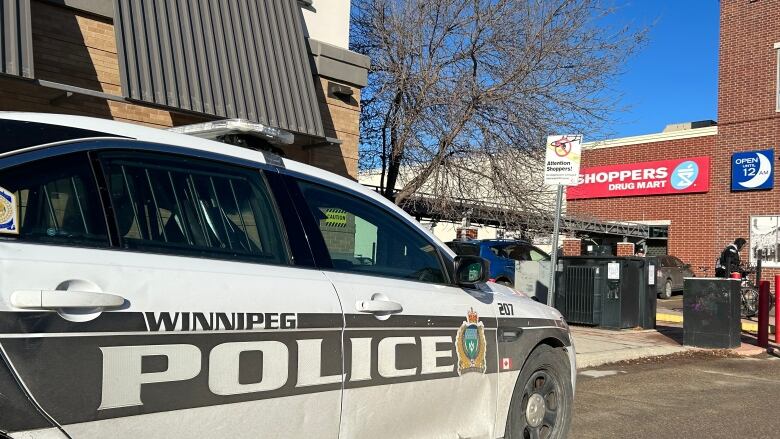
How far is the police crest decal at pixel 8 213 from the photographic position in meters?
2.21

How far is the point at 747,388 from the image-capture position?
25.9 feet

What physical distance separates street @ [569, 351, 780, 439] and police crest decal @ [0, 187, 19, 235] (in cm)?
460

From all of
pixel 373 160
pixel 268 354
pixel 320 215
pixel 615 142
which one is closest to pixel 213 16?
pixel 373 160

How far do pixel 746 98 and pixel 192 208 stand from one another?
21.9m

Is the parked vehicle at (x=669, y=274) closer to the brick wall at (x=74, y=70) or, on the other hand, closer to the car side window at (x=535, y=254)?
the car side window at (x=535, y=254)

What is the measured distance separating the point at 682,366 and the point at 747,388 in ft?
5.06

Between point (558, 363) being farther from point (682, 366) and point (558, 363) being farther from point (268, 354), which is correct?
point (682, 366)

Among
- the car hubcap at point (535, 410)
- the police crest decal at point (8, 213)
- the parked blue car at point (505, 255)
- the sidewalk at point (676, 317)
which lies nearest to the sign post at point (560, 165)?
the car hubcap at point (535, 410)

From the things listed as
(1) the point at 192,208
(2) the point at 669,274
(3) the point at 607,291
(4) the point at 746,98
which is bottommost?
(3) the point at 607,291

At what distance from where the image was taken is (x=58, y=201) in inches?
97.0

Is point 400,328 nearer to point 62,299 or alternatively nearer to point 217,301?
point 217,301

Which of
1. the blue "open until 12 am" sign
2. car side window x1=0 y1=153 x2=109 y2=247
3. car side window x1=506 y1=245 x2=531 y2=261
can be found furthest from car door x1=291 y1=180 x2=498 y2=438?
the blue "open until 12 am" sign

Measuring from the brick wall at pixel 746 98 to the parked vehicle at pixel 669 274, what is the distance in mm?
1591

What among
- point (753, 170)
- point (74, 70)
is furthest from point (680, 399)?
point (753, 170)
